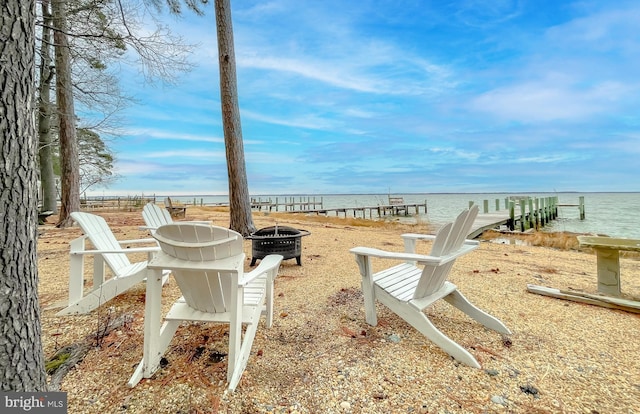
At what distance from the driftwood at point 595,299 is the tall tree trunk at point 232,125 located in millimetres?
5153

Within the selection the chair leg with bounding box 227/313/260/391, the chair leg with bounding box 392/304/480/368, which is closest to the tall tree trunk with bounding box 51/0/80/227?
the chair leg with bounding box 227/313/260/391

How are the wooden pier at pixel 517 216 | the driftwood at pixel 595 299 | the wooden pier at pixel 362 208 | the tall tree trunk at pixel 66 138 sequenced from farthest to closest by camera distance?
the wooden pier at pixel 362 208, the wooden pier at pixel 517 216, the tall tree trunk at pixel 66 138, the driftwood at pixel 595 299

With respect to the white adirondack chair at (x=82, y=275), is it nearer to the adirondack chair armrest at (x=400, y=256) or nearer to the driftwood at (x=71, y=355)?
the driftwood at (x=71, y=355)

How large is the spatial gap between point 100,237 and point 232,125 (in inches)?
164

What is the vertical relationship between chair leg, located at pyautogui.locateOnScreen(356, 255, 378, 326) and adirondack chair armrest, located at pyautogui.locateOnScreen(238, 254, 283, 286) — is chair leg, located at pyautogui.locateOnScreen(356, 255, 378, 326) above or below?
below

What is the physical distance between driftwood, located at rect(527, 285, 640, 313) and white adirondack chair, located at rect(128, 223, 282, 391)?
3.16 metres

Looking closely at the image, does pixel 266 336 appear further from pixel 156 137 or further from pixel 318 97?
pixel 318 97

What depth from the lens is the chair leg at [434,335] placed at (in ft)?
5.95

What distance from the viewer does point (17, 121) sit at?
1.03 metres

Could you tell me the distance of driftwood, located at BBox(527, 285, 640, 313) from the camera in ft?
8.89

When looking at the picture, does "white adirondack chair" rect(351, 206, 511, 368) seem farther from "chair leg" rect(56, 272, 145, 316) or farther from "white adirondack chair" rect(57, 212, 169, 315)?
"chair leg" rect(56, 272, 145, 316)

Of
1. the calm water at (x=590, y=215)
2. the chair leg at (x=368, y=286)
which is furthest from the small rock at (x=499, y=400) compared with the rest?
the calm water at (x=590, y=215)

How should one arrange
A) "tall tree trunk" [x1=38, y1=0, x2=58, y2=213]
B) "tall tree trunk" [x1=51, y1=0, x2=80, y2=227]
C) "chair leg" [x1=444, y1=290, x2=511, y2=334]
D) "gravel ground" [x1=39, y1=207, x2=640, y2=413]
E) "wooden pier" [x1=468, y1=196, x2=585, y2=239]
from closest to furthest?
1. "gravel ground" [x1=39, y1=207, x2=640, y2=413]
2. "chair leg" [x1=444, y1=290, x2=511, y2=334]
3. "tall tree trunk" [x1=51, y1=0, x2=80, y2=227]
4. "tall tree trunk" [x1=38, y1=0, x2=58, y2=213]
5. "wooden pier" [x1=468, y1=196, x2=585, y2=239]

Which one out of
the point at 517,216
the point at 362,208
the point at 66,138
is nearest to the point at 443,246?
the point at 66,138
